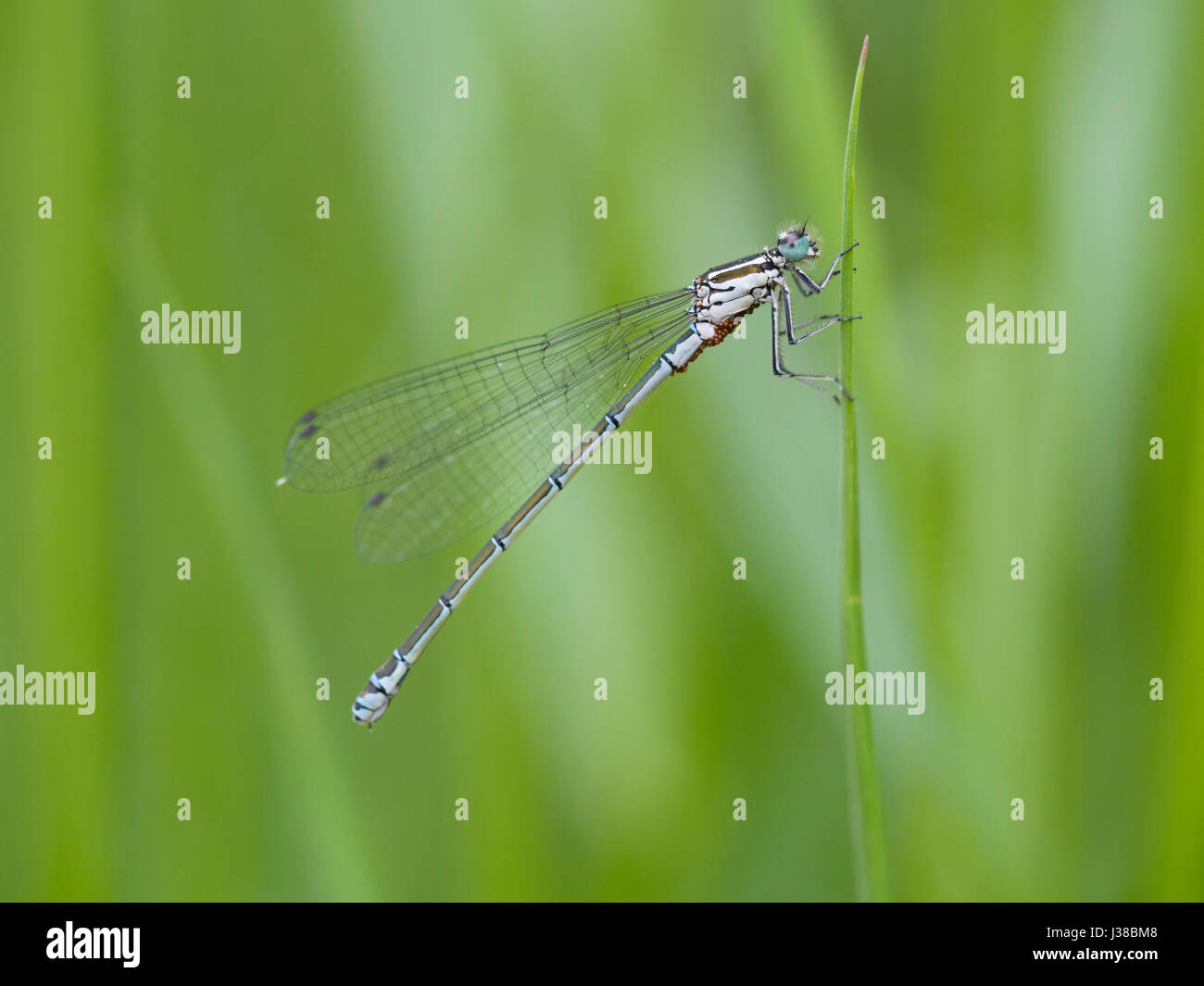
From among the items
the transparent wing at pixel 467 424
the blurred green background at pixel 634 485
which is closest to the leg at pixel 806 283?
the blurred green background at pixel 634 485

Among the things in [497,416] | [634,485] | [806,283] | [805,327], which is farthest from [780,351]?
[497,416]

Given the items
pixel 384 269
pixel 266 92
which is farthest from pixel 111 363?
pixel 266 92

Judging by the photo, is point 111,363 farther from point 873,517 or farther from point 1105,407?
point 1105,407

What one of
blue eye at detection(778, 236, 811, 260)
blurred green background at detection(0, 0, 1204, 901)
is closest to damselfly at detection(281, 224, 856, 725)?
blue eye at detection(778, 236, 811, 260)

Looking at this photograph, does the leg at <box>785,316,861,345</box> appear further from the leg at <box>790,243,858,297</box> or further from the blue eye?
the blue eye

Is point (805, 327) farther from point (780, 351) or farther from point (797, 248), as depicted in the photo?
point (797, 248)

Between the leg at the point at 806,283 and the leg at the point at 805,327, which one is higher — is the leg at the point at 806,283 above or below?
above

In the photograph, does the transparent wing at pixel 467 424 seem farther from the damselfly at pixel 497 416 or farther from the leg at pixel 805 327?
the leg at pixel 805 327
